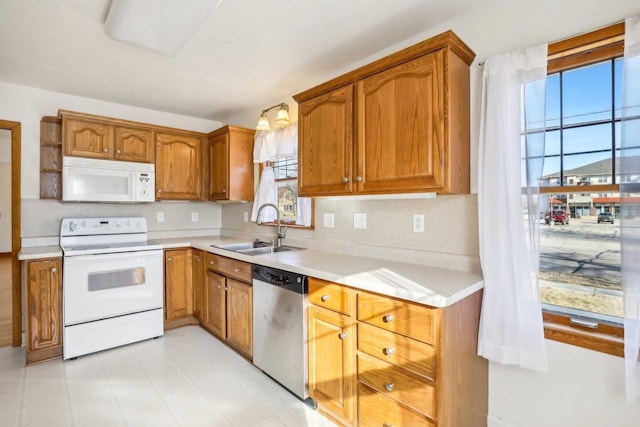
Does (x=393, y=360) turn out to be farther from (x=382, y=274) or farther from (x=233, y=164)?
(x=233, y=164)

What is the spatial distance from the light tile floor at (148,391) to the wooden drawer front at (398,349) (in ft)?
2.15

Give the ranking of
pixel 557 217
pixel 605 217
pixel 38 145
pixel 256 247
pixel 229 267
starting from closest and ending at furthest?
pixel 605 217 < pixel 557 217 < pixel 229 267 < pixel 38 145 < pixel 256 247

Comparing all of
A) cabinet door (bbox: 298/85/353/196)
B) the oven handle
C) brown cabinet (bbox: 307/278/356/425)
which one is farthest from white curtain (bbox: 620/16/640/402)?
the oven handle

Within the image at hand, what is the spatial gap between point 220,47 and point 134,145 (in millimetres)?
1629

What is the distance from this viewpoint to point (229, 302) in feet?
8.89

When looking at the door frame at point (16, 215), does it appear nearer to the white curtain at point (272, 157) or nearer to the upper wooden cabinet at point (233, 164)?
the upper wooden cabinet at point (233, 164)

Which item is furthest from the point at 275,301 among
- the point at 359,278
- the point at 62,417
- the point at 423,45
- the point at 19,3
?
the point at 19,3

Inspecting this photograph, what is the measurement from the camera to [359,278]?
1.67 meters

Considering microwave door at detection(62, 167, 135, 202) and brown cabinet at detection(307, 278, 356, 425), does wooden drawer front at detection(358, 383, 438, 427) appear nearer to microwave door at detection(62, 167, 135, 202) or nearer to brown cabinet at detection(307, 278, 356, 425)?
brown cabinet at detection(307, 278, 356, 425)

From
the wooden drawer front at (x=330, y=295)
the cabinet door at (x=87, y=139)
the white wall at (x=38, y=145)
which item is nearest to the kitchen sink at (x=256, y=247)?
the wooden drawer front at (x=330, y=295)

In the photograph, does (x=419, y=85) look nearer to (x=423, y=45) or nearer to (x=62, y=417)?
(x=423, y=45)

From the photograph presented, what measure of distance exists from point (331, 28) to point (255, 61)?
73cm

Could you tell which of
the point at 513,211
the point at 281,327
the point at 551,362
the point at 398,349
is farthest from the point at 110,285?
the point at 551,362

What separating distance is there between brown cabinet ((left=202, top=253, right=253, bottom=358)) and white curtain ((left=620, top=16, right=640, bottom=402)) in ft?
6.90
